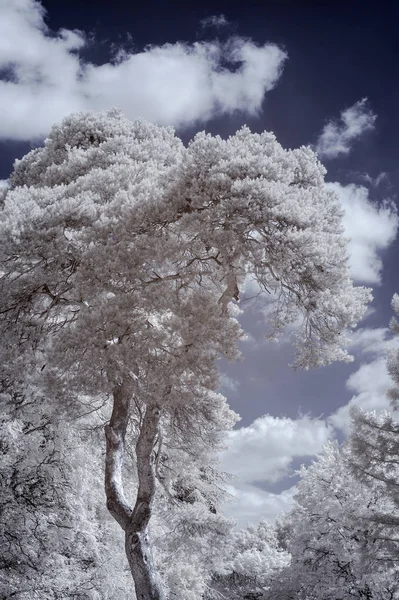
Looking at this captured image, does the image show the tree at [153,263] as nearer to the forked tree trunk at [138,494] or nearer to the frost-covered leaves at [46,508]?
the forked tree trunk at [138,494]

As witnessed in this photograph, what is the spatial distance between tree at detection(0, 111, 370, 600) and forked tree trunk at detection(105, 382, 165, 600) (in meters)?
0.02

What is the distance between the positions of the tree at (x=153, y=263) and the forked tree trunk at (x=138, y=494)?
2cm

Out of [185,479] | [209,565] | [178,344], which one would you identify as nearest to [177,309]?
[178,344]

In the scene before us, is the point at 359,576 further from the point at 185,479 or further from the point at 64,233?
the point at 64,233

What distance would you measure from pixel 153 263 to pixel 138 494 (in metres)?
4.40

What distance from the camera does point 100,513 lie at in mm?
14312

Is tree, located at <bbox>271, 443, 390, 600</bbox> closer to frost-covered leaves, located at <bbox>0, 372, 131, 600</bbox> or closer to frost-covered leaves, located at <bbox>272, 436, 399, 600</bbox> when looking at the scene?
frost-covered leaves, located at <bbox>272, 436, 399, 600</bbox>

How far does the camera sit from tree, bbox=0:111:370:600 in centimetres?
816

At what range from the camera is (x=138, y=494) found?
8961mm

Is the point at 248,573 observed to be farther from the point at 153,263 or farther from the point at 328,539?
the point at 153,263

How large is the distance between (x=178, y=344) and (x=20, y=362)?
158 inches

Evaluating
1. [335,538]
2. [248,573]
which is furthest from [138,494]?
[248,573]

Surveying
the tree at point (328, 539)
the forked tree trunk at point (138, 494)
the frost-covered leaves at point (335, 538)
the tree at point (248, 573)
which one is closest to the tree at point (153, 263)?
the forked tree trunk at point (138, 494)

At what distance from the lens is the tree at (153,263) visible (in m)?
8.16
